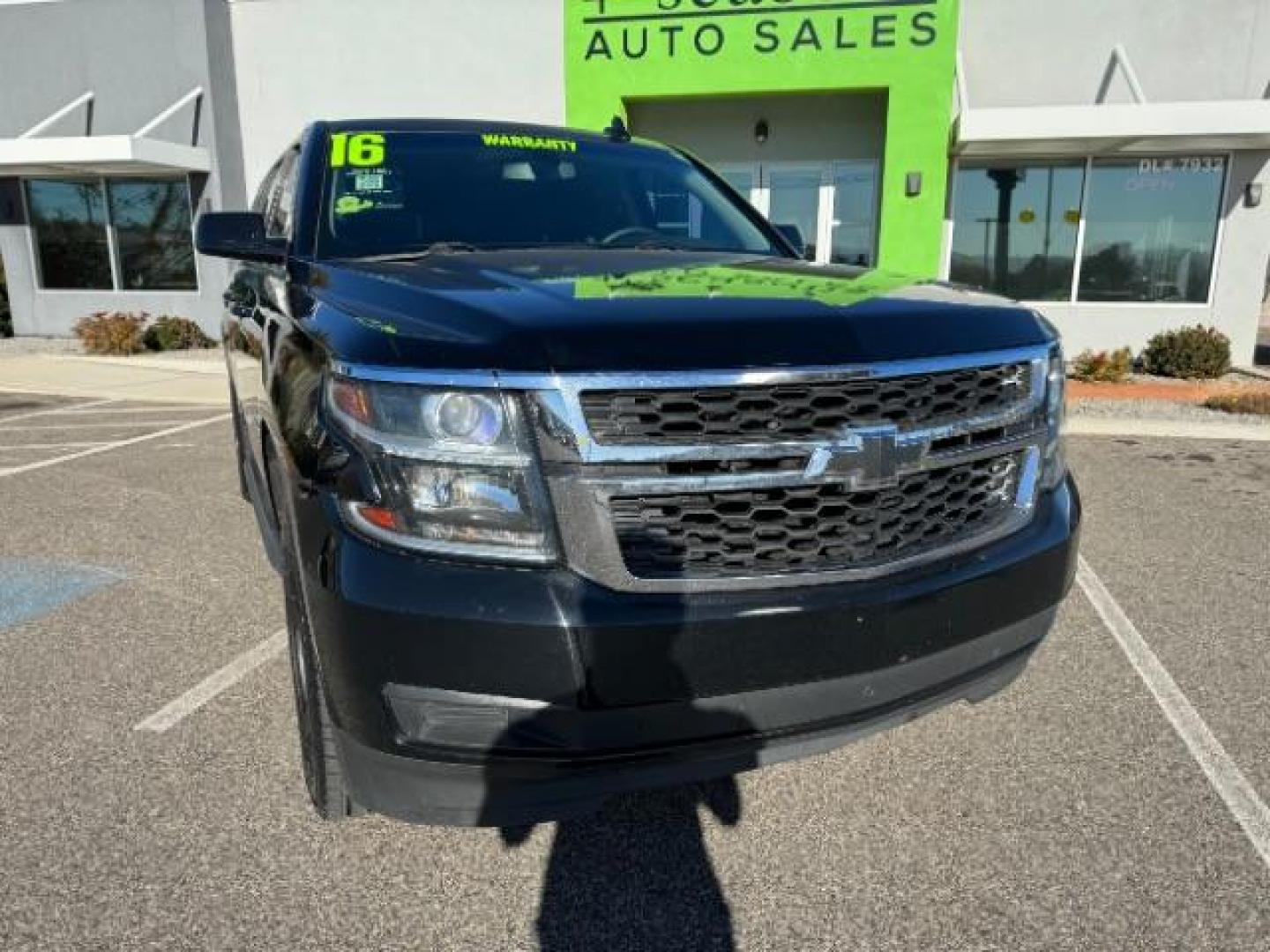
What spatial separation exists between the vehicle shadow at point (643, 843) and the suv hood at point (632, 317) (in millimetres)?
498

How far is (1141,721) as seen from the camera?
307cm

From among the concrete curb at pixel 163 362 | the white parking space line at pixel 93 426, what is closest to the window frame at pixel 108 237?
the concrete curb at pixel 163 362

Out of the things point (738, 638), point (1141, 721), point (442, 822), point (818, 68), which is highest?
point (818, 68)

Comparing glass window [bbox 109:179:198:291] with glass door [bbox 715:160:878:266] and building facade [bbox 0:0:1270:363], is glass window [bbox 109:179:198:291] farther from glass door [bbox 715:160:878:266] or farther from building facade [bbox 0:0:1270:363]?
glass door [bbox 715:160:878:266]

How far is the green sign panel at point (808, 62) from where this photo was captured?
36.5 feet

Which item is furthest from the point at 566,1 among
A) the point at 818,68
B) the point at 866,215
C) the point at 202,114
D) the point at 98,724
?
the point at 98,724

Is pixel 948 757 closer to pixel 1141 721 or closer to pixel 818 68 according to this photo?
Answer: pixel 1141 721

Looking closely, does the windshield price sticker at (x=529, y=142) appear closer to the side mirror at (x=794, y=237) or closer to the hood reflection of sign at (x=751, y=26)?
the side mirror at (x=794, y=237)

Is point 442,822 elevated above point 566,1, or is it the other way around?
point 566,1

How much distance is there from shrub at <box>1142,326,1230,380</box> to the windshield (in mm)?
9870

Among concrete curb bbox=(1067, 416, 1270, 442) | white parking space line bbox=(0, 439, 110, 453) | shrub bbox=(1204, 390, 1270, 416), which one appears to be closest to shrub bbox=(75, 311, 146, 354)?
white parking space line bbox=(0, 439, 110, 453)

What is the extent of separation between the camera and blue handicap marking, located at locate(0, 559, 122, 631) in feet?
13.1

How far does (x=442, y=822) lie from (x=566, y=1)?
12.0 meters

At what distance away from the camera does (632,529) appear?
1.81 m
